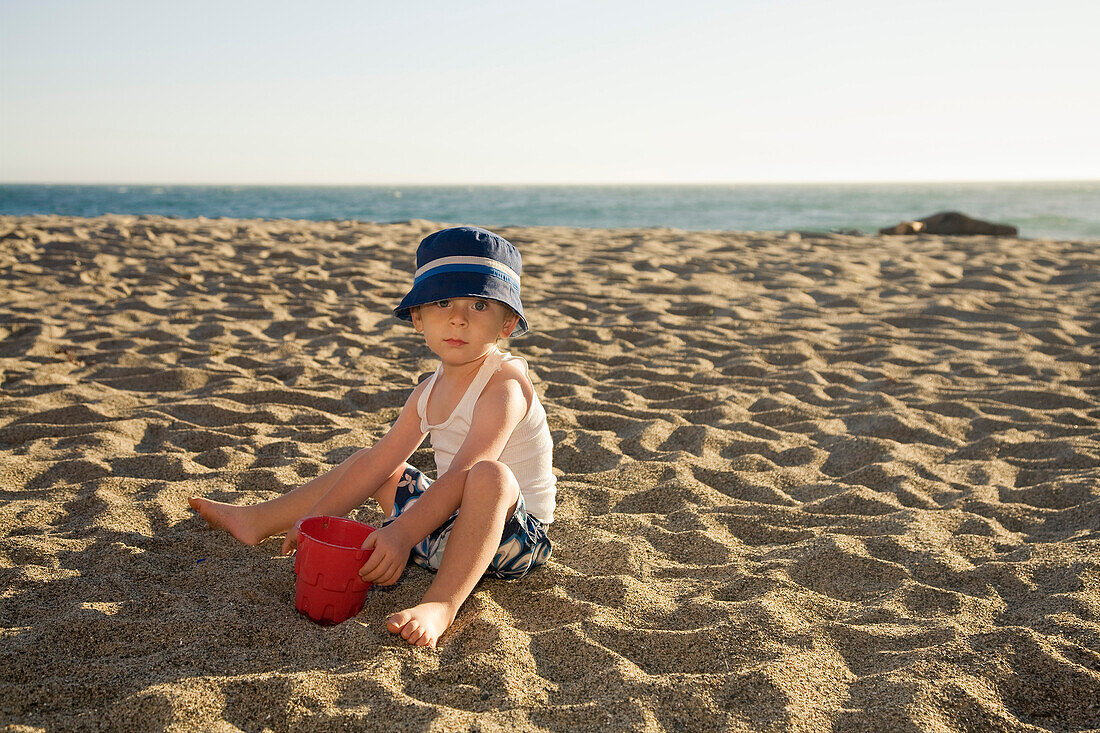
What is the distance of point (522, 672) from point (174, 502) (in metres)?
1.34

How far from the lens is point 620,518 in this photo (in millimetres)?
2453

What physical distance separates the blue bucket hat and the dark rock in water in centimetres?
1031

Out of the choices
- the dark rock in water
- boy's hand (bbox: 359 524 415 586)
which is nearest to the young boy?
boy's hand (bbox: 359 524 415 586)

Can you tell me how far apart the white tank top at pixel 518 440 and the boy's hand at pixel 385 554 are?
0.30 meters

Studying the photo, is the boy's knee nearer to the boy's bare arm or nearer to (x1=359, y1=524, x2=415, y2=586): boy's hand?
the boy's bare arm

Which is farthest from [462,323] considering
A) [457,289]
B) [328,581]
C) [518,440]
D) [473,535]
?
[328,581]

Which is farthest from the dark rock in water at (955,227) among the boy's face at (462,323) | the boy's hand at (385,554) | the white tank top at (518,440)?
the boy's hand at (385,554)

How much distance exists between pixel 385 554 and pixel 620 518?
2.96 ft

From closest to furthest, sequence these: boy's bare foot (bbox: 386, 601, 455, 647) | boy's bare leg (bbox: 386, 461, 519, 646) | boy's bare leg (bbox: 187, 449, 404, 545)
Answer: boy's bare foot (bbox: 386, 601, 455, 647) < boy's bare leg (bbox: 386, 461, 519, 646) < boy's bare leg (bbox: 187, 449, 404, 545)

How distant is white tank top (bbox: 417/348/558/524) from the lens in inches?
80.0

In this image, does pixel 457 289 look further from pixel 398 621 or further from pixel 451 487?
pixel 398 621

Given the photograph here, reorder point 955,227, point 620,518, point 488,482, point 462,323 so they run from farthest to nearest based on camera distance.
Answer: point 955,227
point 620,518
point 462,323
point 488,482

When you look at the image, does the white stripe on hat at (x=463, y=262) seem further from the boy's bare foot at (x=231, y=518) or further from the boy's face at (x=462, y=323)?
the boy's bare foot at (x=231, y=518)

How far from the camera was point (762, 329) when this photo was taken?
4824 millimetres
